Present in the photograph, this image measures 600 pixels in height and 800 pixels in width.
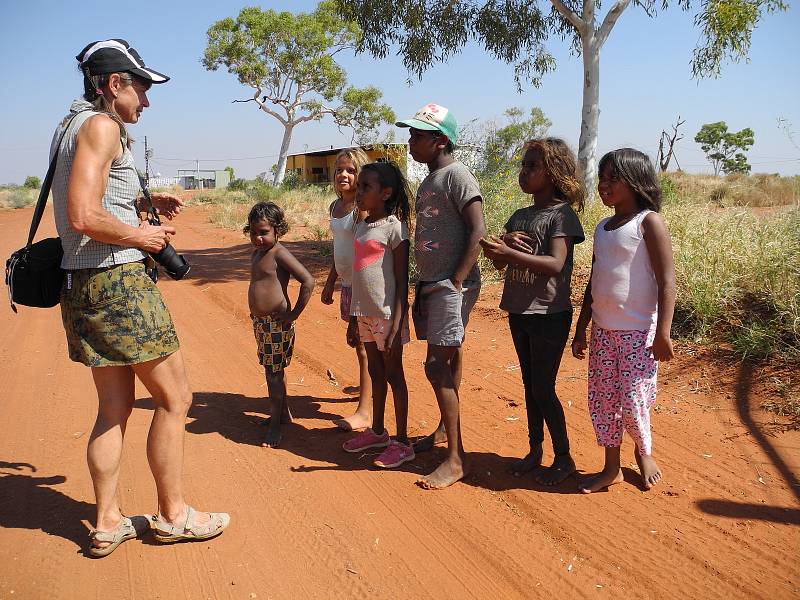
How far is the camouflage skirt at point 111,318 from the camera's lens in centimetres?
264

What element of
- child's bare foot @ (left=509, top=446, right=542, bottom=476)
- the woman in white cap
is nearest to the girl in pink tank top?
child's bare foot @ (left=509, top=446, right=542, bottom=476)

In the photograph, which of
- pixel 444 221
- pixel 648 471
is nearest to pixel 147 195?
pixel 444 221

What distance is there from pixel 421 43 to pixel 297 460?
35.7 ft

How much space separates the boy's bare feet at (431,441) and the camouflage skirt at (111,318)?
1760mm

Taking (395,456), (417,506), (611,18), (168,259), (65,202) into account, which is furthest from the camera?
(611,18)

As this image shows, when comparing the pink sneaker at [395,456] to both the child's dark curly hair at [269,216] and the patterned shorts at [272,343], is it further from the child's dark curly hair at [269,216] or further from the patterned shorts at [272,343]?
the child's dark curly hair at [269,216]

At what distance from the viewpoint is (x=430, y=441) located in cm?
394

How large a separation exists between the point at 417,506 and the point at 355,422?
3.89 feet

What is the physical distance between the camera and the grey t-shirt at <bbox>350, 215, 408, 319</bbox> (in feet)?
11.8

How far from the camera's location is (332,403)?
4840 mm

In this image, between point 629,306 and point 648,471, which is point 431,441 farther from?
point 629,306

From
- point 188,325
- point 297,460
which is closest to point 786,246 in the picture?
point 297,460

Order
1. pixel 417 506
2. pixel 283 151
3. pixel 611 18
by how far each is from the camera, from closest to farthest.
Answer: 1. pixel 417 506
2. pixel 611 18
3. pixel 283 151

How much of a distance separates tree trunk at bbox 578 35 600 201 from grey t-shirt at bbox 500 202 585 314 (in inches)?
323
